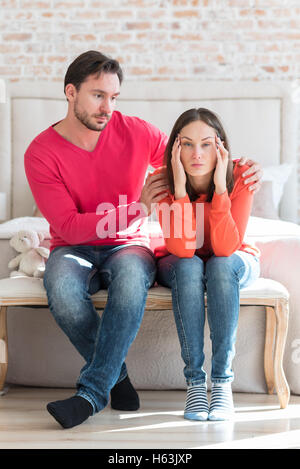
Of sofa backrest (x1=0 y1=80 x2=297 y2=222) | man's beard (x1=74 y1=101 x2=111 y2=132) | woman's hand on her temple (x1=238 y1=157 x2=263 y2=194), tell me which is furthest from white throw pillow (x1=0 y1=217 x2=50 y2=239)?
sofa backrest (x1=0 y1=80 x2=297 y2=222)

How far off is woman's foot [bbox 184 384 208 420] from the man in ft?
0.70

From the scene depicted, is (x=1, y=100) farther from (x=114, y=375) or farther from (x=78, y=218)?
(x=114, y=375)

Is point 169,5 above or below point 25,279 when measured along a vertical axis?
above

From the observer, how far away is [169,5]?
4031 millimetres

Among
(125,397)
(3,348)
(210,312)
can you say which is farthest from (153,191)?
(3,348)

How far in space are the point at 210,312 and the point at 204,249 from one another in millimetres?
299

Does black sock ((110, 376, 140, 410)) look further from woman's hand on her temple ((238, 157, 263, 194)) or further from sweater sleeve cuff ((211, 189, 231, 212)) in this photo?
woman's hand on her temple ((238, 157, 263, 194))

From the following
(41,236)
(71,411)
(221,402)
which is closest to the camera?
(71,411)

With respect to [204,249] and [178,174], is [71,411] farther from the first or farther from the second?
[178,174]

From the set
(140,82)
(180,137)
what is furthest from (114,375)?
(140,82)

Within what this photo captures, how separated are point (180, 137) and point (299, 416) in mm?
1021

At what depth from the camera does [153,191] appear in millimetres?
2141

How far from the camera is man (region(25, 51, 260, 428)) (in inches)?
74.9

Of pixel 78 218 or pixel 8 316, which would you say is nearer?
pixel 78 218
